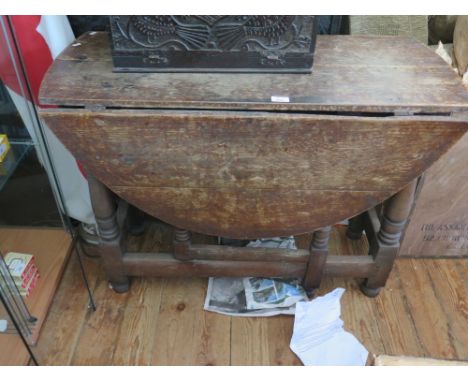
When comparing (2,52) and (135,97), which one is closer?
(135,97)

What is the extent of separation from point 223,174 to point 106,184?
1.07 ft

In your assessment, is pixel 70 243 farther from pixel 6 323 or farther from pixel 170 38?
pixel 170 38

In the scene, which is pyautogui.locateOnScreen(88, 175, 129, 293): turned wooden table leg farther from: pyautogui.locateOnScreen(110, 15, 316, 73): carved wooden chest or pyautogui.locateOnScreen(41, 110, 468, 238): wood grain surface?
pyautogui.locateOnScreen(110, 15, 316, 73): carved wooden chest

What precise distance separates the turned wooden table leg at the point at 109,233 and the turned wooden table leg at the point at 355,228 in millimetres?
885

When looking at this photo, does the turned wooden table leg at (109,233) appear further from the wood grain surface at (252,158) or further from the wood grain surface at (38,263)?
the wood grain surface at (38,263)

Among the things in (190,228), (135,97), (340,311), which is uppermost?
(135,97)

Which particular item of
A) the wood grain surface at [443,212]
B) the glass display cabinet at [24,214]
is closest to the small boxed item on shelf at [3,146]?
the glass display cabinet at [24,214]

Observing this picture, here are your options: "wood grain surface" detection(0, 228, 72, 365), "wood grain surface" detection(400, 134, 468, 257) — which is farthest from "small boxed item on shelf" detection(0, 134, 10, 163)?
"wood grain surface" detection(400, 134, 468, 257)

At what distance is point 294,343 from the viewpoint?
4.65ft

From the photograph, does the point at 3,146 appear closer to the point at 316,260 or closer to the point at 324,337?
the point at 316,260

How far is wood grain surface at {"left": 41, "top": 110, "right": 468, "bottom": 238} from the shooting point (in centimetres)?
108

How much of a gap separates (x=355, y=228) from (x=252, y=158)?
79cm

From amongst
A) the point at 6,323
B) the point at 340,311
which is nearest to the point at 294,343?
the point at 340,311

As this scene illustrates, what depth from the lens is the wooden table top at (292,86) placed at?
3.54ft
